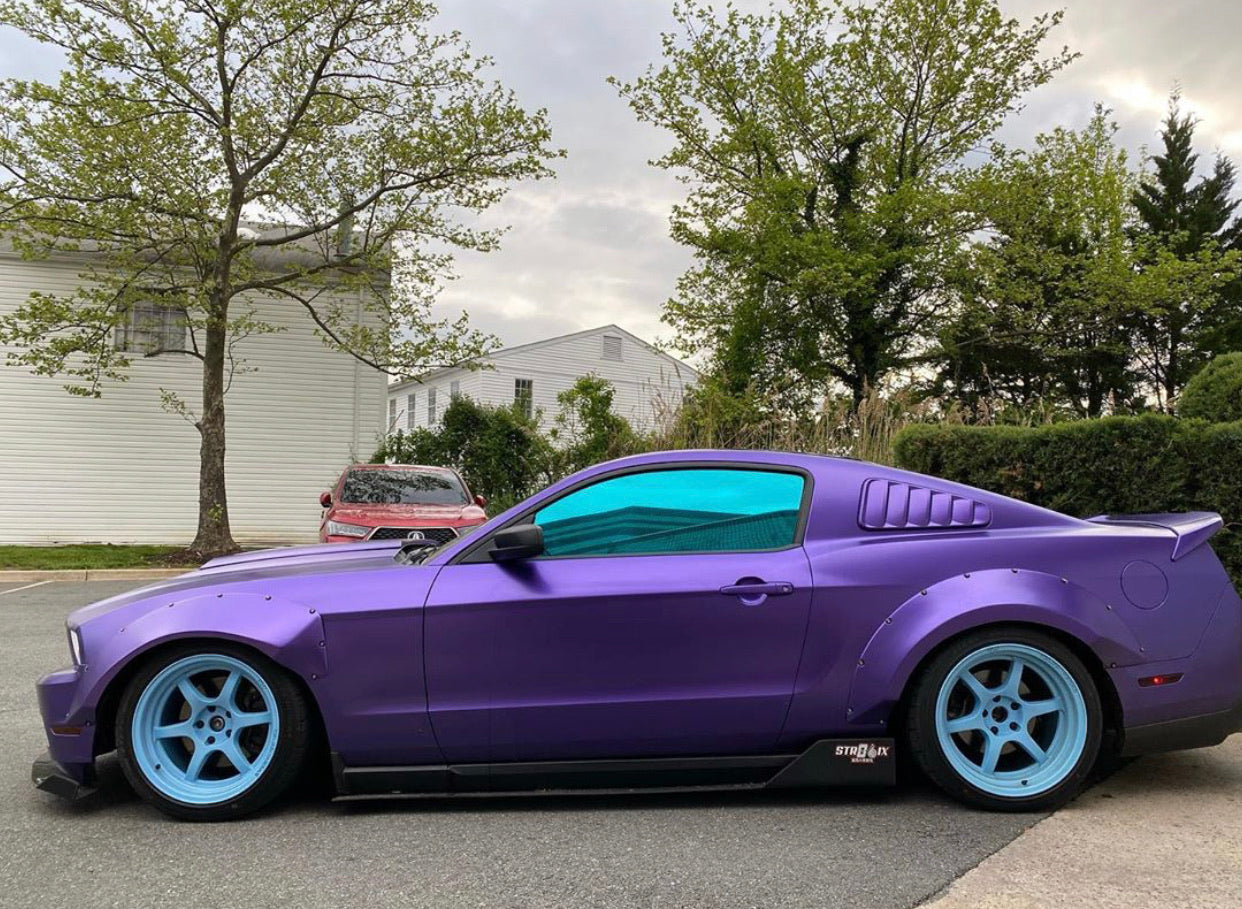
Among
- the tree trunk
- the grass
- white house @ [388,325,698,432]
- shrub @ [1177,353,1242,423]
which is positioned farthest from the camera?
white house @ [388,325,698,432]

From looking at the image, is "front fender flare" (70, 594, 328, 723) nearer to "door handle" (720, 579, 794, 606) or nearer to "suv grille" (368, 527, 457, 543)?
"door handle" (720, 579, 794, 606)

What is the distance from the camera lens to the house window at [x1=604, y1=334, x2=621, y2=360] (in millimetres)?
34250

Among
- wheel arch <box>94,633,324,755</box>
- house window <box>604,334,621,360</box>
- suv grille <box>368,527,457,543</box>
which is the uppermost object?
house window <box>604,334,621,360</box>

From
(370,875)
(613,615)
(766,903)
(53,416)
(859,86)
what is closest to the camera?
(766,903)

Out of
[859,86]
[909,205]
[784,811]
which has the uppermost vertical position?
[859,86]

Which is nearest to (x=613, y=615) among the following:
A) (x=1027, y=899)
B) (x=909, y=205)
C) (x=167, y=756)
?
(x=1027, y=899)

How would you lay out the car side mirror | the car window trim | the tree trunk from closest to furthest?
the car side mirror
the car window trim
the tree trunk

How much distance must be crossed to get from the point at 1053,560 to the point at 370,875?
2.67 m

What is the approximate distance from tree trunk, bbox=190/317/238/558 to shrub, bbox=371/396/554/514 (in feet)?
10.0

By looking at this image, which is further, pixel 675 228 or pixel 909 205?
pixel 675 228

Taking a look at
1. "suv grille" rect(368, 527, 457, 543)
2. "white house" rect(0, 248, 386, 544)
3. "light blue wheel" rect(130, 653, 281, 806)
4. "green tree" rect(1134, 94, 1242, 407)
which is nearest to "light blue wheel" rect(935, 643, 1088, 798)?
"light blue wheel" rect(130, 653, 281, 806)

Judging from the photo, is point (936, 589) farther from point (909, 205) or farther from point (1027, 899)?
point (909, 205)

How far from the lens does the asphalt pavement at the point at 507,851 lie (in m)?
2.58

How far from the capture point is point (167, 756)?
3.26 meters
